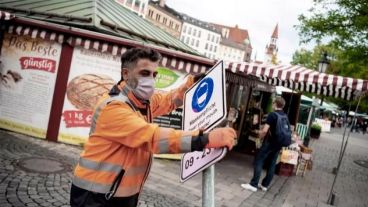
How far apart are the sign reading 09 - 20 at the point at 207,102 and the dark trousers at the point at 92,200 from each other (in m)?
0.82

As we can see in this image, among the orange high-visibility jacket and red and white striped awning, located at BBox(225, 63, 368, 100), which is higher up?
red and white striped awning, located at BBox(225, 63, 368, 100)

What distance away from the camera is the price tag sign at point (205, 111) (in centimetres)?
217

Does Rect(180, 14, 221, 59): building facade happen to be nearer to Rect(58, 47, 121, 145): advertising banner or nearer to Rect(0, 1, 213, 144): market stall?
Rect(0, 1, 213, 144): market stall

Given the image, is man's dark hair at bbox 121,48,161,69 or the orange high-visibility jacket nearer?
the orange high-visibility jacket

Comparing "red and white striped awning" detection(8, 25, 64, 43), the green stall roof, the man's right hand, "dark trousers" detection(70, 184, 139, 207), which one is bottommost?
"dark trousers" detection(70, 184, 139, 207)

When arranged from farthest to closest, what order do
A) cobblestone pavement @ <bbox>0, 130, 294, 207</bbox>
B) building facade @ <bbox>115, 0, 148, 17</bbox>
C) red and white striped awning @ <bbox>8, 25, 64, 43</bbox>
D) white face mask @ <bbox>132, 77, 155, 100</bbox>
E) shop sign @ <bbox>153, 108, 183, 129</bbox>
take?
1. building facade @ <bbox>115, 0, 148, 17</bbox>
2. shop sign @ <bbox>153, 108, 183, 129</bbox>
3. red and white striped awning @ <bbox>8, 25, 64, 43</bbox>
4. cobblestone pavement @ <bbox>0, 130, 294, 207</bbox>
5. white face mask @ <bbox>132, 77, 155, 100</bbox>

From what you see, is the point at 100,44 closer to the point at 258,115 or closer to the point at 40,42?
the point at 40,42

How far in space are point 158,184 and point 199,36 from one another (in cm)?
10490

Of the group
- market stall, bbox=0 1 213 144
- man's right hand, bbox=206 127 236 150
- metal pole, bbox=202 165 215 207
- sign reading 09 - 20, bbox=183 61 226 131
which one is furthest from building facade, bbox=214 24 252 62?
man's right hand, bbox=206 127 236 150

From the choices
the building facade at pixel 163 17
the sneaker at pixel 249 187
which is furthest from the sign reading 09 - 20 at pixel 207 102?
the building facade at pixel 163 17

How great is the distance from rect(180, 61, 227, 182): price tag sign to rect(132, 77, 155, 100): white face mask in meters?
0.34

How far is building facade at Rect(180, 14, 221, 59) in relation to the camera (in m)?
105

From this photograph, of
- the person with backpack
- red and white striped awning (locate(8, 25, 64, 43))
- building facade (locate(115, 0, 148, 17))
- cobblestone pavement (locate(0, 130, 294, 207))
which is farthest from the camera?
building facade (locate(115, 0, 148, 17))

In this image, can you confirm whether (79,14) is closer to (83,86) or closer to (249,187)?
(83,86)
